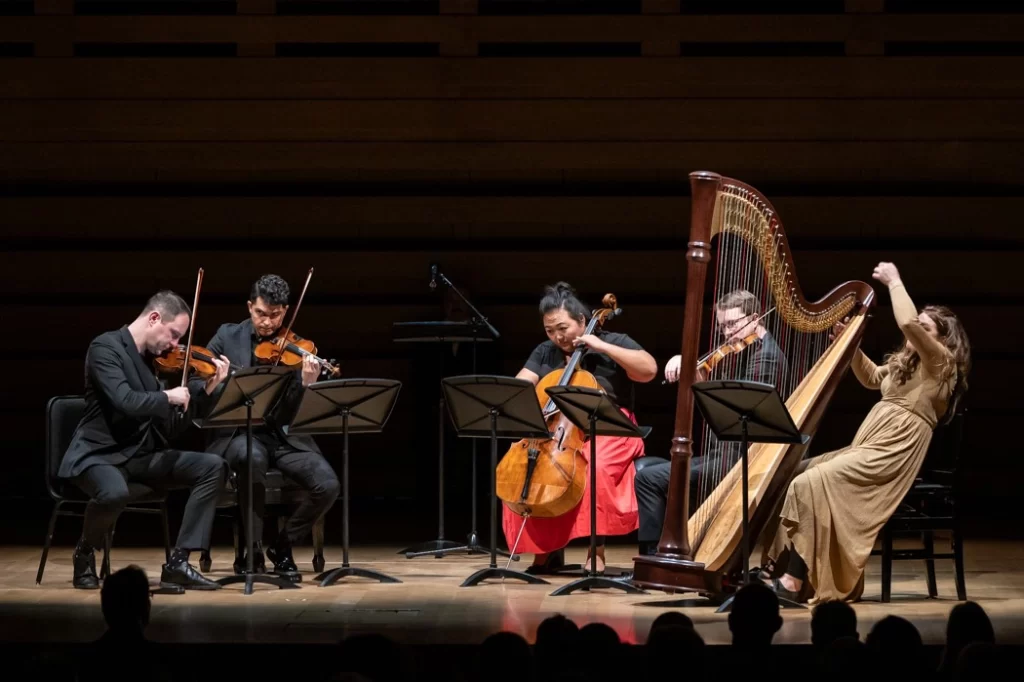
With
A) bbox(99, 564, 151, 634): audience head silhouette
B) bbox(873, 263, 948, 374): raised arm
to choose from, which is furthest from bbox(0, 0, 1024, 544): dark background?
bbox(99, 564, 151, 634): audience head silhouette

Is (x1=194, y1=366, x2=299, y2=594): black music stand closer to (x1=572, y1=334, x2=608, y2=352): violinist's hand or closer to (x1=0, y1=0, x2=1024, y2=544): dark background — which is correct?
(x1=572, y1=334, x2=608, y2=352): violinist's hand

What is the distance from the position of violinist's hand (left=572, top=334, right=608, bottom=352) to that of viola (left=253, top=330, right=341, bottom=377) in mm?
978

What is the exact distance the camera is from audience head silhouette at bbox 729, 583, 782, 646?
95.3 inches

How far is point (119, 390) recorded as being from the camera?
502 centimetres

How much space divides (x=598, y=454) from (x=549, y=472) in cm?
32

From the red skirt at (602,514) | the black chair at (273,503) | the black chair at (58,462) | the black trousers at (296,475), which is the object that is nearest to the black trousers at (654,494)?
the red skirt at (602,514)

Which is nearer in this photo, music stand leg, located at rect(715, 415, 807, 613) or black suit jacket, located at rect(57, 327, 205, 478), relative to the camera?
music stand leg, located at rect(715, 415, 807, 613)

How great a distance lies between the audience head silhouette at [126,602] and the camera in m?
2.44

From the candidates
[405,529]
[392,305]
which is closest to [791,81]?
[392,305]

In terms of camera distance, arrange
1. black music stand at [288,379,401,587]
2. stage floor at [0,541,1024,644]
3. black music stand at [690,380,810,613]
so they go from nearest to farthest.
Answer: stage floor at [0,541,1024,644] < black music stand at [690,380,810,613] < black music stand at [288,379,401,587]

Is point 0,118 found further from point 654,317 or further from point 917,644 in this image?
point 917,644

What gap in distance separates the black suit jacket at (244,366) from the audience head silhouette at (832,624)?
319 centimetres

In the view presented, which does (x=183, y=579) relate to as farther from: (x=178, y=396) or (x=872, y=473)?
(x=872, y=473)

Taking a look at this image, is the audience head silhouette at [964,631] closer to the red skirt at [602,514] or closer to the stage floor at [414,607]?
the stage floor at [414,607]
